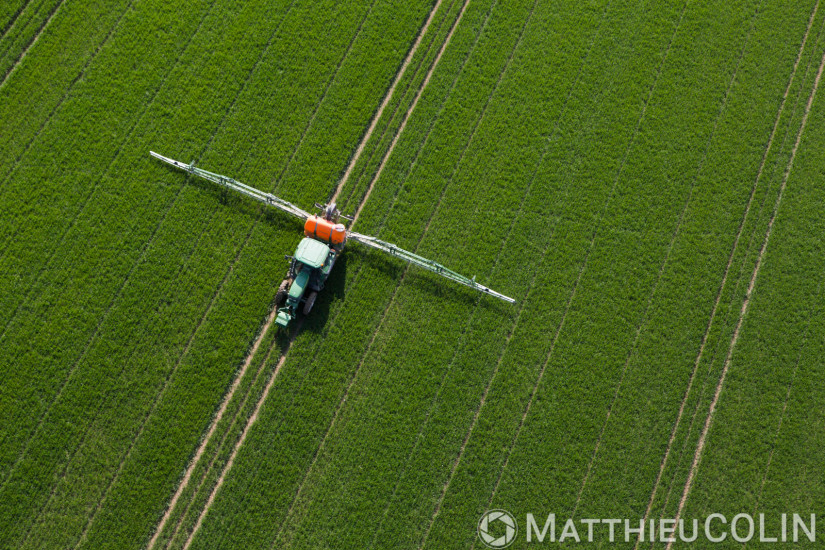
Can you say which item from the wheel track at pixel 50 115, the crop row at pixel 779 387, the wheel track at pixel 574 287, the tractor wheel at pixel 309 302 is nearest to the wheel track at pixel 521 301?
the wheel track at pixel 574 287

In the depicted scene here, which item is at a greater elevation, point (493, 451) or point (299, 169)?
point (299, 169)

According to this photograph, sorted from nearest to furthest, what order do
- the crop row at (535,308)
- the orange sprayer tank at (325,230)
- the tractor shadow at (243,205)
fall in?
1. the crop row at (535,308)
2. the orange sprayer tank at (325,230)
3. the tractor shadow at (243,205)

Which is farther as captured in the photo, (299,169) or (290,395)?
(299,169)

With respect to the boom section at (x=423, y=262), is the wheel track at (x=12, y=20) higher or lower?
higher

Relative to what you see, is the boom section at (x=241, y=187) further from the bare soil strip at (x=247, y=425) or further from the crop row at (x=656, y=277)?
the crop row at (x=656, y=277)

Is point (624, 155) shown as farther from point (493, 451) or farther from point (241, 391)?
point (241, 391)

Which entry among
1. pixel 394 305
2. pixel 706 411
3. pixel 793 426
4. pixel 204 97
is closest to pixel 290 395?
pixel 394 305
